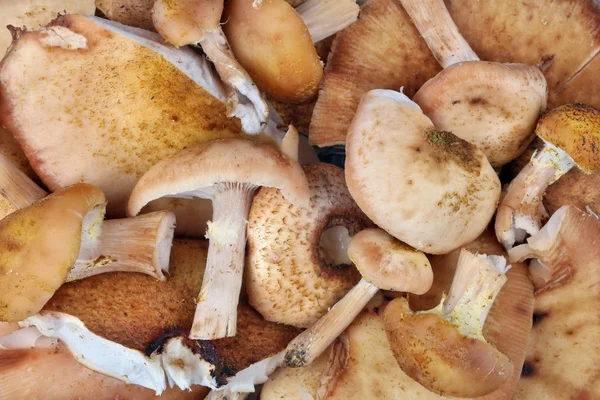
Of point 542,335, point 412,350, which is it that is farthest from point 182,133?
point 542,335

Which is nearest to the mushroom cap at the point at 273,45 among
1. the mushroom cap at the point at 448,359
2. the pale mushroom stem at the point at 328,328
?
the pale mushroom stem at the point at 328,328

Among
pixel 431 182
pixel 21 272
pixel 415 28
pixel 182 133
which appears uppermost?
pixel 415 28

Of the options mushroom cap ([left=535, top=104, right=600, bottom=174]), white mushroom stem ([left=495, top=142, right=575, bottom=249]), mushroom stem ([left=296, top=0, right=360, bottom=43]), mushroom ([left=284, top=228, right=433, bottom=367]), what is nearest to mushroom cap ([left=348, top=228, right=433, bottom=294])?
mushroom ([left=284, top=228, right=433, bottom=367])

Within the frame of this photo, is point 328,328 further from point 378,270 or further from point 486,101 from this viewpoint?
point 486,101

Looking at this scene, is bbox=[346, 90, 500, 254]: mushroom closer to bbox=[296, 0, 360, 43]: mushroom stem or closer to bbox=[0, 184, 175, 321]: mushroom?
bbox=[296, 0, 360, 43]: mushroom stem

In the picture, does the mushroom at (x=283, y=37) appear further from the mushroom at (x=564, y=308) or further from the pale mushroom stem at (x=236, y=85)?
the mushroom at (x=564, y=308)

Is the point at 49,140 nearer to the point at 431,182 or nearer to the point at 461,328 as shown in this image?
the point at 431,182

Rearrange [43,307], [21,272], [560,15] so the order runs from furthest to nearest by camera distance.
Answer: [560,15], [43,307], [21,272]
